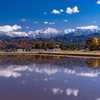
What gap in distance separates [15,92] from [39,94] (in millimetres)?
2243

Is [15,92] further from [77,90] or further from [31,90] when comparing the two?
[77,90]

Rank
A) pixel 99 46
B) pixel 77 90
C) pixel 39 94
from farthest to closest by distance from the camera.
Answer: pixel 99 46
pixel 77 90
pixel 39 94

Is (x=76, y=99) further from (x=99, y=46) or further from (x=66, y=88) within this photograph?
(x=99, y=46)

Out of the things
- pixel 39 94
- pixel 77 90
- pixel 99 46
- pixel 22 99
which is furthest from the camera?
pixel 99 46

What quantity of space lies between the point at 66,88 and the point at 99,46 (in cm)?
9114

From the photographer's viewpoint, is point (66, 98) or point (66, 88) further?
point (66, 88)

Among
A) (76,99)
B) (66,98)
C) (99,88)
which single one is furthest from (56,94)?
(99,88)

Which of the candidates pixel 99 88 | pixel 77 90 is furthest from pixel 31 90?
pixel 99 88

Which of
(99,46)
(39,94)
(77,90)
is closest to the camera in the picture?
(39,94)

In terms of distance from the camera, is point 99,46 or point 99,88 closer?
point 99,88

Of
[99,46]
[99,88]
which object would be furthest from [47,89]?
[99,46]

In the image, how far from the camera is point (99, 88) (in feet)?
44.0

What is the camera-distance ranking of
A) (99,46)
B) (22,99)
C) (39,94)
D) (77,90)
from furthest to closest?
(99,46) → (77,90) → (39,94) → (22,99)

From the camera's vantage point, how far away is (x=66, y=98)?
10.9 meters
